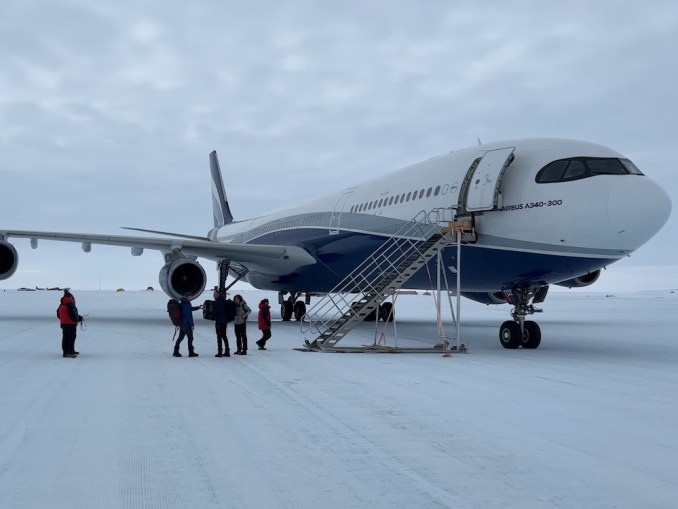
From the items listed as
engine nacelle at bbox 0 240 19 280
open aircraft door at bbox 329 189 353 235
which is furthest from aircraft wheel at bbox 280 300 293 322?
engine nacelle at bbox 0 240 19 280

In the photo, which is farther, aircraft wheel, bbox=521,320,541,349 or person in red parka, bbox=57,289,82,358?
aircraft wheel, bbox=521,320,541,349

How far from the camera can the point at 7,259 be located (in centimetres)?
2142

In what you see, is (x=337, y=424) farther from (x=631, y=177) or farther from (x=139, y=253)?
(x=139, y=253)

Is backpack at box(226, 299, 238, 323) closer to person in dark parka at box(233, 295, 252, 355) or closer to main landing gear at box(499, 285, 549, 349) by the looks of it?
person in dark parka at box(233, 295, 252, 355)

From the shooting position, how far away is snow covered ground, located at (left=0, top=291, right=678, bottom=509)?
177 inches

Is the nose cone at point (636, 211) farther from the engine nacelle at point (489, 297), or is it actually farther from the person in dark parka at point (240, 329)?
the engine nacelle at point (489, 297)

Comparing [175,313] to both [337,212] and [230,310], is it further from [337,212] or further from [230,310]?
[337,212]

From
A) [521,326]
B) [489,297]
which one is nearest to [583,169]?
[521,326]

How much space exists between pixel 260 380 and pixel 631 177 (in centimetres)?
707

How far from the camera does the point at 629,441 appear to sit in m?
5.89

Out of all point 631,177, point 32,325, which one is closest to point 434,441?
point 631,177

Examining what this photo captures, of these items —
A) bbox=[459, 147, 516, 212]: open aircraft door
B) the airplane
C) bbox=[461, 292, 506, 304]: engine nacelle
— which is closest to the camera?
the airplane

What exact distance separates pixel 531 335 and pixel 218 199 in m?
22.3

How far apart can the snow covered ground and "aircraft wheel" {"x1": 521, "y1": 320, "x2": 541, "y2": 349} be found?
5.92 ft
